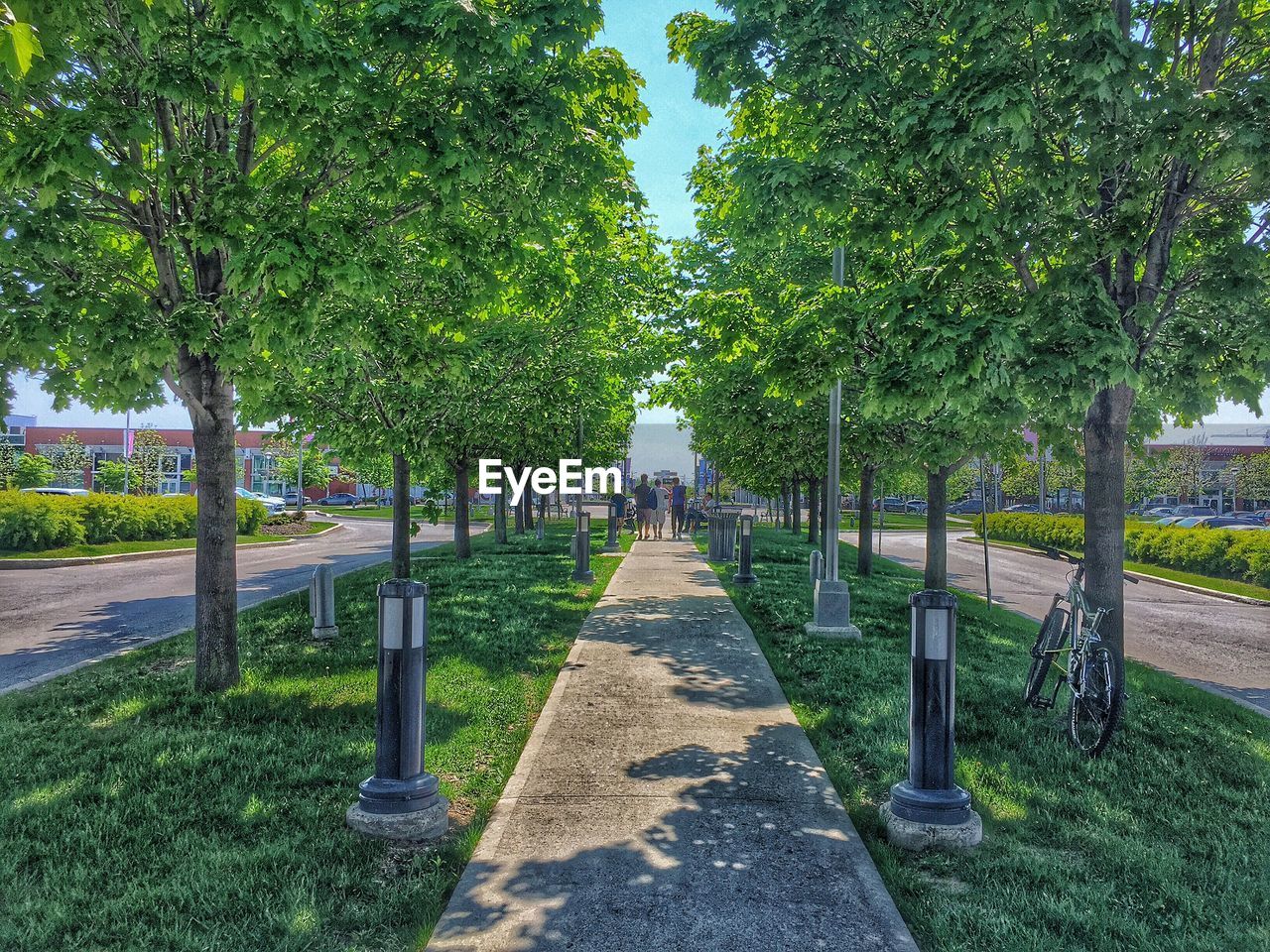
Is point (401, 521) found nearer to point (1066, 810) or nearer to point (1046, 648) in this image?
point (1046, 648)

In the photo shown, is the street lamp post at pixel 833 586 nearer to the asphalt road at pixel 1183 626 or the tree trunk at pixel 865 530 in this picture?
the asphalt road at pixel 1183 626

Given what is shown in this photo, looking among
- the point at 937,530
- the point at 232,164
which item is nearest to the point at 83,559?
the point at 232,164

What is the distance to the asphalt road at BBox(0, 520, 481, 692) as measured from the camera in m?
8.80

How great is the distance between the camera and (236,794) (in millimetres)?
4559

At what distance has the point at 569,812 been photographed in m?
4.41

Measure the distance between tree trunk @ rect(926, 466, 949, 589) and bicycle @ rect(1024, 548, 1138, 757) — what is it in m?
5.22

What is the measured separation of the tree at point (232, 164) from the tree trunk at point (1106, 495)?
4873mm

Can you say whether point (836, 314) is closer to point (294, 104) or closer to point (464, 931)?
point (294, 104)

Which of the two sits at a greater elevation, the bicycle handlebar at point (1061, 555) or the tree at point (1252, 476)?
the tree at point (1252, 476)

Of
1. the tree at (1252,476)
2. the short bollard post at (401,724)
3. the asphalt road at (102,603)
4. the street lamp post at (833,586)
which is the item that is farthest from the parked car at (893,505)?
the short bollard post at (401,724)

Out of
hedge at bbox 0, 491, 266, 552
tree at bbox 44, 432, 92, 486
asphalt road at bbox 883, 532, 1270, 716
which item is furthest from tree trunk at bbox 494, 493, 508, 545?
tree at bbox 44, 432, 92, 486

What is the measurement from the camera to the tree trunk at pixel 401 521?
39.0 ft

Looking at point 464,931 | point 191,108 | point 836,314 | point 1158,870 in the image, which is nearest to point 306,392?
point 191,108

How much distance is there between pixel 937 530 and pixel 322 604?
29.9 ft
